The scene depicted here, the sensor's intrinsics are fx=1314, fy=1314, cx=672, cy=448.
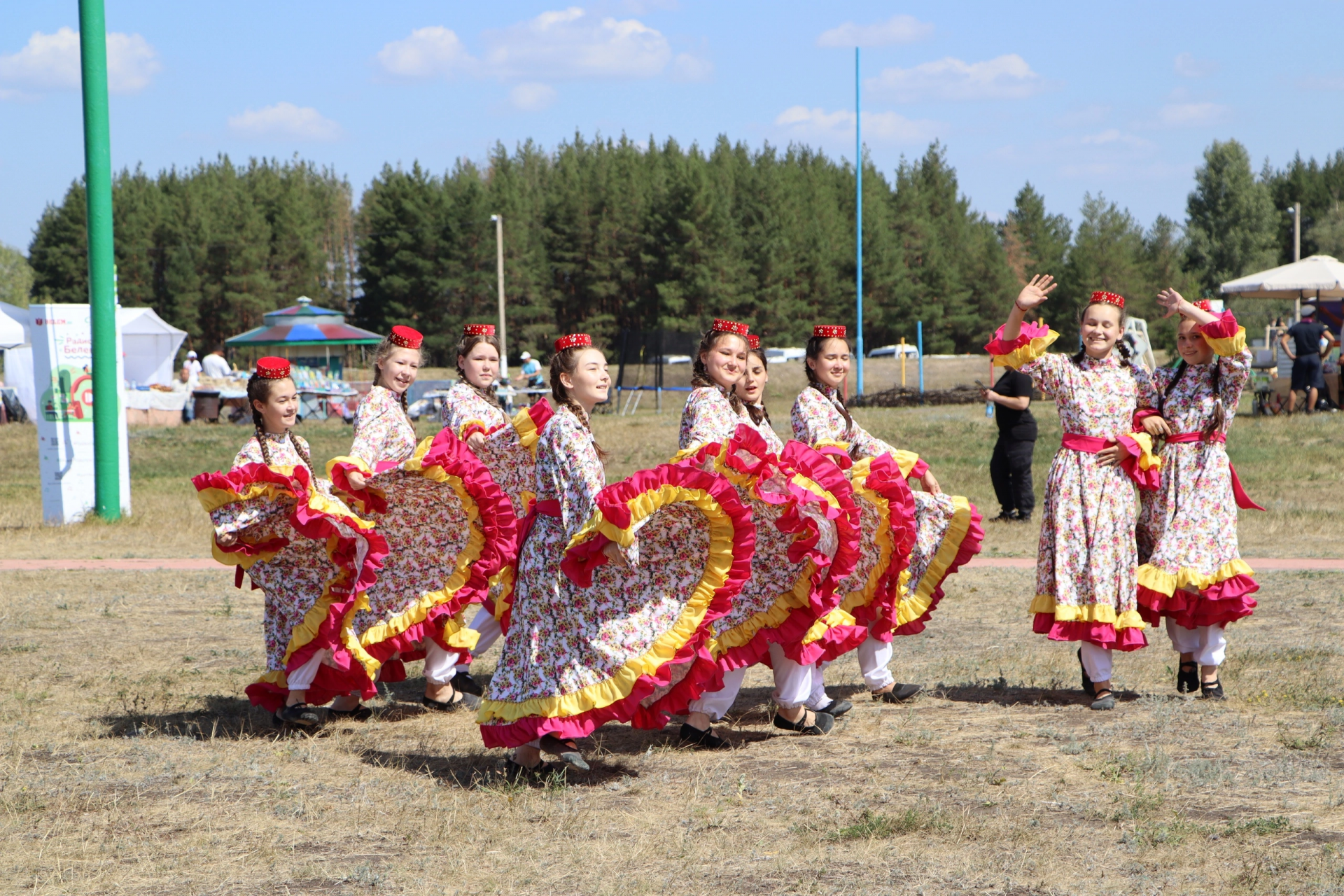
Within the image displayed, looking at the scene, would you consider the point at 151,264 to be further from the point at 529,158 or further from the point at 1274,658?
the point at 1274,658

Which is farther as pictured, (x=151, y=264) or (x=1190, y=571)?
(x=151, y=264)

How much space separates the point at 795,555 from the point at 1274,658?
3309 millimetres

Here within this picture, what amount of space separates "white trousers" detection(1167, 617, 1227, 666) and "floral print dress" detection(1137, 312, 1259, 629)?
0.12 m

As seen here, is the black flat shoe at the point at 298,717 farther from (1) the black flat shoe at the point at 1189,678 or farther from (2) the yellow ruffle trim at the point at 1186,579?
(1) the black flat shoe at the point at 1189,678

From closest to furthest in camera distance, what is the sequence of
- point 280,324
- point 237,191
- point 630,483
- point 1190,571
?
point 630,483 < point 1190,571 < point 280,324 < point 237,191

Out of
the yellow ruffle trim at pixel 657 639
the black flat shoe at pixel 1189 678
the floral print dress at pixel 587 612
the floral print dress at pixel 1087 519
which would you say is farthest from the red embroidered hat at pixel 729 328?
the black flat shoe at pixel 1189 678

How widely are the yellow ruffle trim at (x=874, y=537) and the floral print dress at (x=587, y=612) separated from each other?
1.14 meters

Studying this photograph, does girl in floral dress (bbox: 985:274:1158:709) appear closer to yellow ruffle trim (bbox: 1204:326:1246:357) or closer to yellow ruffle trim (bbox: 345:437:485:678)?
yellow ruffle trim (bbox: 1204:326:1246:357)

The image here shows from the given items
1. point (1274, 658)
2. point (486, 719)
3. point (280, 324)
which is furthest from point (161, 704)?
point (280, 324)

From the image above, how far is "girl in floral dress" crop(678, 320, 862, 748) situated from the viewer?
4898 mm

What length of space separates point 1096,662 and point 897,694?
896 mm

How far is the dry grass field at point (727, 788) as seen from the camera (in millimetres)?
3904

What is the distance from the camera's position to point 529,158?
84.6 meters

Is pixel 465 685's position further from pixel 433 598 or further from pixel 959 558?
pixel 959 558
